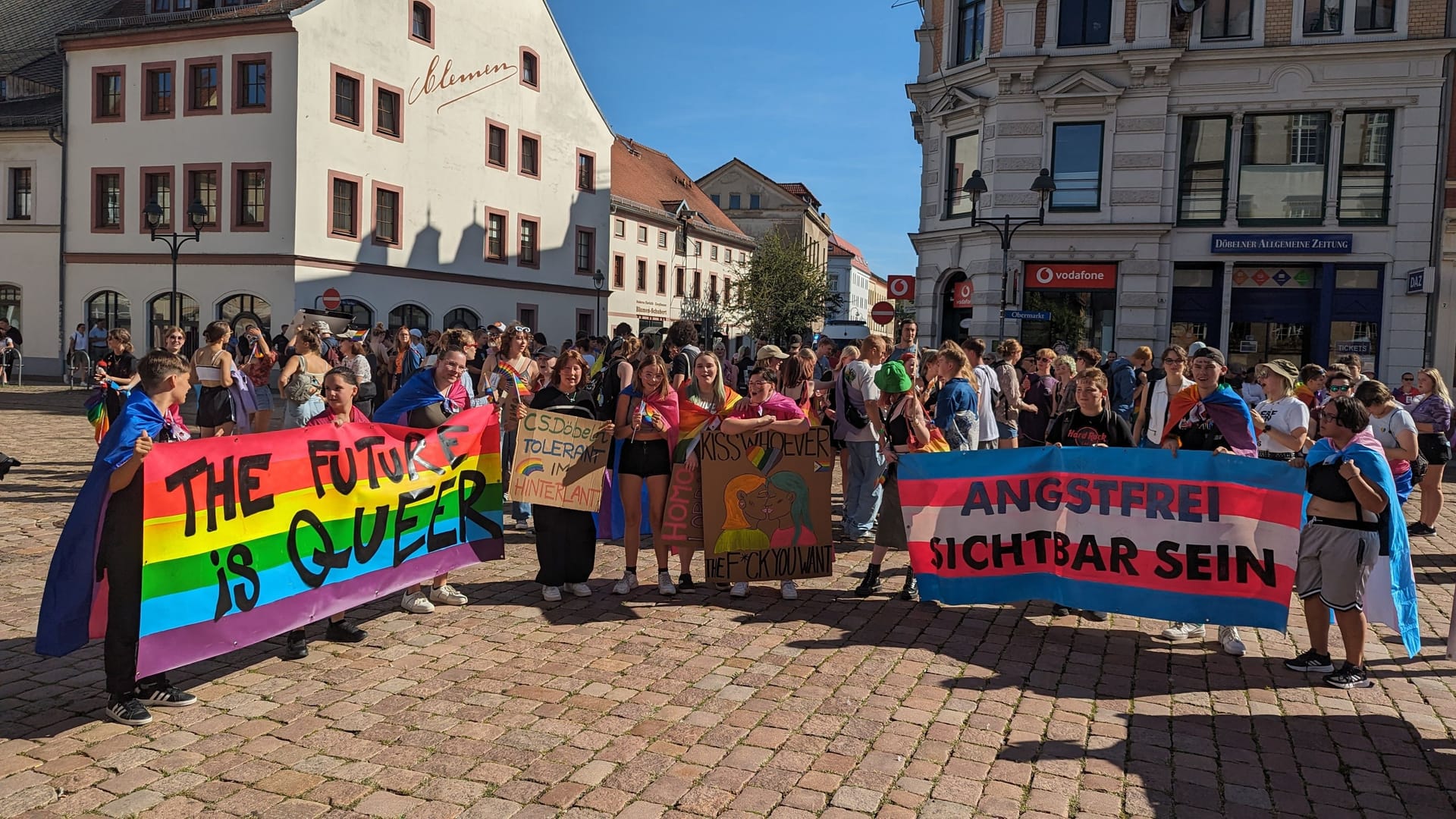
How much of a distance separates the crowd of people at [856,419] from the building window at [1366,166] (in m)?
14.3

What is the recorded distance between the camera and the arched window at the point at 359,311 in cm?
3225

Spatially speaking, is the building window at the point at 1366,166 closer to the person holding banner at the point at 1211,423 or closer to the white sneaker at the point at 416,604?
the person holding banner at the point at 1211,423

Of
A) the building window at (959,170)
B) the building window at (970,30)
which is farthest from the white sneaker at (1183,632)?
the building window at (970,30)

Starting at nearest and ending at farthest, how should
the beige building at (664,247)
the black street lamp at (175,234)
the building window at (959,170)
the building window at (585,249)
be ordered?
1. the building window at (959,170)
2. the black street lamp at (175,234)
3. the building window at (585,249)
4. the beige building at (664,247)

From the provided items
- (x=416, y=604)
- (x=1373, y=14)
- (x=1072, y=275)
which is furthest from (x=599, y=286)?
(x=416, y=604)

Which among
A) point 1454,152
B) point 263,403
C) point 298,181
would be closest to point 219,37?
point 298,181

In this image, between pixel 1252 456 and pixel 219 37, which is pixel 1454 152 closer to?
pixel 1252 456

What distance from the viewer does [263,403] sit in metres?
11.0

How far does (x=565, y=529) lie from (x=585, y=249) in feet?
124

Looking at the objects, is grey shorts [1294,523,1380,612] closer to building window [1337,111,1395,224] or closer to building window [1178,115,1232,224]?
building window [1178,115,1232,224]

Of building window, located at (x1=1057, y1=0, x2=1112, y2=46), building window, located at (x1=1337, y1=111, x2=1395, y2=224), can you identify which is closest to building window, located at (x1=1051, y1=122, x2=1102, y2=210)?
building window, located at (x1=1057, y1=0, x2=1112, y2=46)

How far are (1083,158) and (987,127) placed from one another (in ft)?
8.35

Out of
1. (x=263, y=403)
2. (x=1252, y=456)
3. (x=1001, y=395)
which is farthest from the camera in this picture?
(x=1001, y=395)

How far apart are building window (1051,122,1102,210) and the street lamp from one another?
20.9 metres
